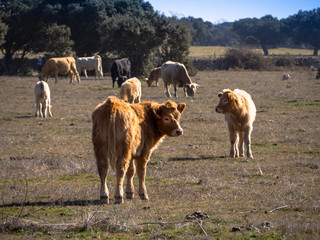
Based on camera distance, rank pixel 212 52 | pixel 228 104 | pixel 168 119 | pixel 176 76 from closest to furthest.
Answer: pixel 168 119, pixel 228 104, pixel 176 76, pixel 212 52

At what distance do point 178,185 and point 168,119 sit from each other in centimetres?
132

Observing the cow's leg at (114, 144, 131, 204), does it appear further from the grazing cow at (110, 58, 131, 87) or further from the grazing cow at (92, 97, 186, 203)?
the grazing cow at (110, 58, 131, 87)

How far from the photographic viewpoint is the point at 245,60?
185 ft

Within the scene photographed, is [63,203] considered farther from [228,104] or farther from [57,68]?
[57,68]

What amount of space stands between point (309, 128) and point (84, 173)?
8496 mm

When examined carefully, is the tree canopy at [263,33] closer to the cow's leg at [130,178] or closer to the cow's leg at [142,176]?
the cow's leg at [142,176]

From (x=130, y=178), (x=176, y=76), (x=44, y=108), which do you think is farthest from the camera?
(x=176, y=76)

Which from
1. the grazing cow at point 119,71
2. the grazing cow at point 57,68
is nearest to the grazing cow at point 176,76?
the grazing cow at point 119,71

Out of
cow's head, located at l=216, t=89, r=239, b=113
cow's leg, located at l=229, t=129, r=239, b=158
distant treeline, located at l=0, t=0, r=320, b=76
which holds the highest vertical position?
distant treeline, located at l=0, t=0, r=320, b=76

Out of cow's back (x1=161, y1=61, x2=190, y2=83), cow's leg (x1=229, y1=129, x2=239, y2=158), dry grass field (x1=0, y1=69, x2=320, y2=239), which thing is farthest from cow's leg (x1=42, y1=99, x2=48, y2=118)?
cow's back (x1=161, y1=61, x2=190, y2=83)

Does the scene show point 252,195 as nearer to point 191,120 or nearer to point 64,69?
point 191,120

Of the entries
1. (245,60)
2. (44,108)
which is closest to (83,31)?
(245,60)

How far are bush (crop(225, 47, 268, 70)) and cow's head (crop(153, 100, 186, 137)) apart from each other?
48.2m

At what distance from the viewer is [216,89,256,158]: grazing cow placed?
11.2m
